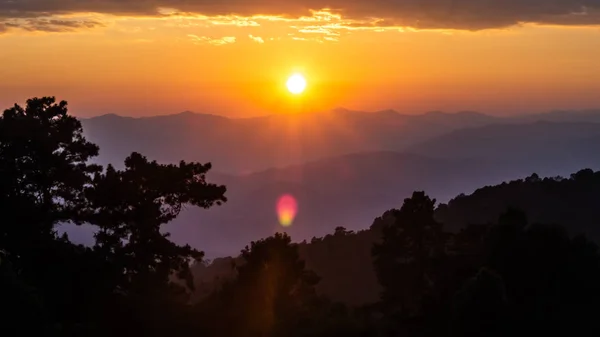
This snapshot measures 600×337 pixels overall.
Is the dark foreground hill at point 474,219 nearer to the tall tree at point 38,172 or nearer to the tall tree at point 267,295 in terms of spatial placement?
the tall tree at point 267,295

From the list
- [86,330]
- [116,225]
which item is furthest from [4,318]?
[116,225]

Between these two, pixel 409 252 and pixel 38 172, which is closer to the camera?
pixel 38 172

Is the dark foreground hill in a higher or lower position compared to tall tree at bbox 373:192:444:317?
higher

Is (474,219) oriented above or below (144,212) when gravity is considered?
above

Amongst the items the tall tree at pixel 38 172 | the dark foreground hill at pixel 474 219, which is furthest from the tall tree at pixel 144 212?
the dark foreground hill at pixel 474 219

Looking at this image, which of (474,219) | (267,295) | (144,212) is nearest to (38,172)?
(144,212)

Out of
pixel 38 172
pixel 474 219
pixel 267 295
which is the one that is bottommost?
pixel 267 295

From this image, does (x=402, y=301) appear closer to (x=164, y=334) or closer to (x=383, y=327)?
(x=383, y=327)

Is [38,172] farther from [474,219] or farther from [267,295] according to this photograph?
[474,219]

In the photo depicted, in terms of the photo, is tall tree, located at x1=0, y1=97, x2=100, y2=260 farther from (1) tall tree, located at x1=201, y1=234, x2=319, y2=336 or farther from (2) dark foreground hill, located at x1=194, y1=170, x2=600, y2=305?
(2) dark foreground hill, located at x1=194, y1=170, x2=600, y2=305

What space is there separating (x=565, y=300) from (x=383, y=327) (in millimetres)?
5903

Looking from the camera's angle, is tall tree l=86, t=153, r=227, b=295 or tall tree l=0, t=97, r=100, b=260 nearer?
tall tree l=0, t=97, r=100, b=260

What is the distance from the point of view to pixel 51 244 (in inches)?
1001

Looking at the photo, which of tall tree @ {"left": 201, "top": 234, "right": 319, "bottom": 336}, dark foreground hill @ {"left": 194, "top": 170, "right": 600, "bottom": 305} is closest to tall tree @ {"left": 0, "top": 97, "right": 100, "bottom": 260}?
tall tree @ {"left": 201, "top": 234, "right": 319, "bottom": 336}
